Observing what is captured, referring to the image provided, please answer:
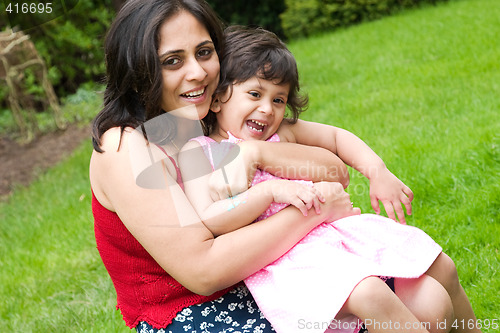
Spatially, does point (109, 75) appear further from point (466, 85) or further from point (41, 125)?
point (41, 125)

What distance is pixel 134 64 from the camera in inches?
73.9

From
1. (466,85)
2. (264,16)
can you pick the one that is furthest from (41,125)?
(264,16)

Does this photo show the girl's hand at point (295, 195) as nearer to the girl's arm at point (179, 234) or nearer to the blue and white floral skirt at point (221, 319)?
the girl's arm at point (179, 234)

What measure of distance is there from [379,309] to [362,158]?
0.72m

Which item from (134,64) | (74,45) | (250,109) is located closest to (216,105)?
(250,109)

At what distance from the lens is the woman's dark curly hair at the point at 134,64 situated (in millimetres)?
1858

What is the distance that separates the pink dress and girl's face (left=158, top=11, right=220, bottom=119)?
474 mm

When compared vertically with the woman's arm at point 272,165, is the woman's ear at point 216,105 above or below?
above

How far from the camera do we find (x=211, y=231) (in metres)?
1.84

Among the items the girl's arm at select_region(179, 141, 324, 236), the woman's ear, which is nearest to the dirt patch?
the woman's ear

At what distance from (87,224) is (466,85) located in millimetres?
3398

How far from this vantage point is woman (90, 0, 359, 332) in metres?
1.75

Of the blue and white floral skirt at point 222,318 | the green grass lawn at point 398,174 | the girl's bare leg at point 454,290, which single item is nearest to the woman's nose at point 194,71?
the blue and white floral skirt at point 222,318

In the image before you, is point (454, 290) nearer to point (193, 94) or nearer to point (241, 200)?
point (241, 200)
